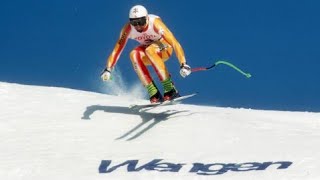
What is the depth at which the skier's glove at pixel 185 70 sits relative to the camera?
11688 millimetres

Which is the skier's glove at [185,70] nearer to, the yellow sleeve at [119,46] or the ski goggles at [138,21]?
the ski goggles at [138,21]

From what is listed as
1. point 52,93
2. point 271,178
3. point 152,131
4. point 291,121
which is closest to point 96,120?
point 152,131

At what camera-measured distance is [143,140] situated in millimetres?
11414

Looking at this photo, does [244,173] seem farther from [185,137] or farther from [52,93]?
[52,93]

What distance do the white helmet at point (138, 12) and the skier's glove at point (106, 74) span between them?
0.83 meters

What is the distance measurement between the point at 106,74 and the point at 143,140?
1343 millimetres

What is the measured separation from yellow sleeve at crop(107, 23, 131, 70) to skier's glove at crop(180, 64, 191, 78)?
1.18 metres

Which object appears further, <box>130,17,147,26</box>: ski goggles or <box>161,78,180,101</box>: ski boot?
<box>161,78,180,101</box>: ski boot

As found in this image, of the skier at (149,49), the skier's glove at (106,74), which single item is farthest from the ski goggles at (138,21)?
the skier's glove at (106,74)

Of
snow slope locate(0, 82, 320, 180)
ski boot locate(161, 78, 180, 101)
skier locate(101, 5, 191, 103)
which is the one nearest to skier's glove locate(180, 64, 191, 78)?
skier locate(101, 5, 191, 103)

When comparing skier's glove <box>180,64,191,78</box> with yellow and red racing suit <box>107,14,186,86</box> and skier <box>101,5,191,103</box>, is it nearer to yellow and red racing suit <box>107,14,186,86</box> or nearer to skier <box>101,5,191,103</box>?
skier <box>101,5,191,103</box>

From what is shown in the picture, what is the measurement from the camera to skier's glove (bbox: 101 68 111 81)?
482 inches

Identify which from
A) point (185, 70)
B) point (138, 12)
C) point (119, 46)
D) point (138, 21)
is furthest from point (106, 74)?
point (185, 70)

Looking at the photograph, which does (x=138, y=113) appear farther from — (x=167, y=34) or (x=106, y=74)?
(x=167, y=34)
